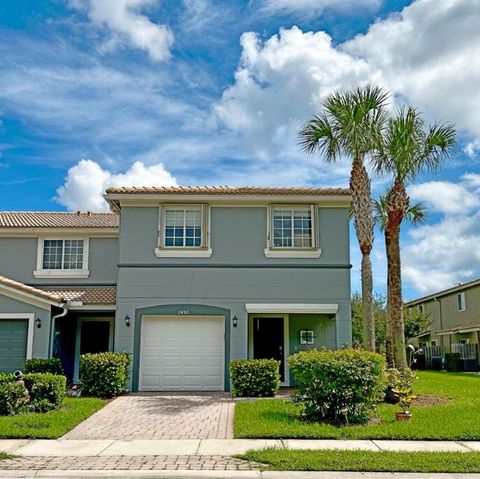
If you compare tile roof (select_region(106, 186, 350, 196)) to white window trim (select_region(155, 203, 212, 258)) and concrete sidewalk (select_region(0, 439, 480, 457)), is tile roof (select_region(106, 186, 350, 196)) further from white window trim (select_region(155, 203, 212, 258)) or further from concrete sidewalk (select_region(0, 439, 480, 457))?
concrete sidewalk (select_region(0, 439, 480, 457))

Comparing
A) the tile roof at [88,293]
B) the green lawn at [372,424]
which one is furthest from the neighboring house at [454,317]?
the tile roof at [88,293]

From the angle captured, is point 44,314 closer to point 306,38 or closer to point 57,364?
point 57,364

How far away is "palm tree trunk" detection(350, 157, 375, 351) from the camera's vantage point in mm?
17109

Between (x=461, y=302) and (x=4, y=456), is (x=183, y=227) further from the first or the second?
(x=461, y=302)

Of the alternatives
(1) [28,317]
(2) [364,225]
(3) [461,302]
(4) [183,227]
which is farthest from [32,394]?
(3) [461,302]

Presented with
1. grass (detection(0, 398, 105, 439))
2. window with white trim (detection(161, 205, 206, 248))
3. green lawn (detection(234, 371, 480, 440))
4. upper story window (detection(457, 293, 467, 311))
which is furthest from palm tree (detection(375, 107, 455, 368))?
upper story window (detection(457, 293, 467, 311))

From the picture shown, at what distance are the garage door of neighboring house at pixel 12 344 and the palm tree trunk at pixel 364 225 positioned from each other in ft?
A: 33.1

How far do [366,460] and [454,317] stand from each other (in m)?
30.9

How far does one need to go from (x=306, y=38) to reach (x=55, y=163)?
9.67 metres

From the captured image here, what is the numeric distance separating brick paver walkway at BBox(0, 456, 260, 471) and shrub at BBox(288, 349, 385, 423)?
356 centimetres

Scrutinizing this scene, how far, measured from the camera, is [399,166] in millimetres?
17625

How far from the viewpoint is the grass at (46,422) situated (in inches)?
439

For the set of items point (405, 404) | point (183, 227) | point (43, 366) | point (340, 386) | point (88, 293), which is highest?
point (183, 227)

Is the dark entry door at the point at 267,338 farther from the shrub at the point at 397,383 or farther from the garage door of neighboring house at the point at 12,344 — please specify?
the garage door of neighboring house at the point at 12,344
